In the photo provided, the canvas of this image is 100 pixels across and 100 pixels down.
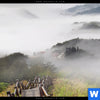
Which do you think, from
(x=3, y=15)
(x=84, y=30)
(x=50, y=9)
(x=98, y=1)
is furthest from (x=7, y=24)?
(x=98, y=1)

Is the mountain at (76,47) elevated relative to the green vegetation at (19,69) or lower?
elevated

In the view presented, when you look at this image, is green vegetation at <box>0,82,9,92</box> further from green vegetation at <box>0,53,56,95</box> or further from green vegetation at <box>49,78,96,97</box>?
green vegetation at <box>49,78,96,97</box>

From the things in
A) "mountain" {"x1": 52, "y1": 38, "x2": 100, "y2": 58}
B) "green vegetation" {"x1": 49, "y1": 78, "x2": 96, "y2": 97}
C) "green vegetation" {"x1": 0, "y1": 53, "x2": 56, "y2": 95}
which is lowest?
"green vegetation" {"x1": 49, "y1": 78, "x2": 96, "y2": 97}

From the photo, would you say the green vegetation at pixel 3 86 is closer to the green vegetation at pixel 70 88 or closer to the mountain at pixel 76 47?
the green vegetation at pixel 70 88

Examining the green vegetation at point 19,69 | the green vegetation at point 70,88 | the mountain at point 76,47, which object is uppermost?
the mountain at point 76,47

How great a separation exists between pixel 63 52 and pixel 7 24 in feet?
2.71

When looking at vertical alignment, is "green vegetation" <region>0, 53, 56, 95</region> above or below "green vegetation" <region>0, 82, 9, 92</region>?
above

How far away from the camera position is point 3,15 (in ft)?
9.14

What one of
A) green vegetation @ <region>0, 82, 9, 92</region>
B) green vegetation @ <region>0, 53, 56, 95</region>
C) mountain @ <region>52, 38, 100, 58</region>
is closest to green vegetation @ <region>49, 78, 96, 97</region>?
green vegetation @ <region>0, 53, 56, 95</region>

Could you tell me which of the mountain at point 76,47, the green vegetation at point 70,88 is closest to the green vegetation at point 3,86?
the green vegetation at point 70,88

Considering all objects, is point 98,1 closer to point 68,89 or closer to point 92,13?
point 92,13

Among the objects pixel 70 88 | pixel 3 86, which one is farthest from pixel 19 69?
pixel 70 88

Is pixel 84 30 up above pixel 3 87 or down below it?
above

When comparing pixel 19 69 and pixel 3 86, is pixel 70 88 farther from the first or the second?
pixel 3 86
